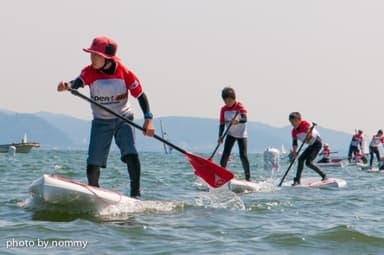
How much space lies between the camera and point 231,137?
13367 millimetres

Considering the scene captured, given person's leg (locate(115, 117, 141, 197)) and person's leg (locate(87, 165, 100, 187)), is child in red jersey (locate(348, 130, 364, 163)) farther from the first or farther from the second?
person's leg (locate(87, 165, 100, 187))

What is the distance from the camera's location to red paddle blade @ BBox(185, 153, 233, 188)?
30.5ft

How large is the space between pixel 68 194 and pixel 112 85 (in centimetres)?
143

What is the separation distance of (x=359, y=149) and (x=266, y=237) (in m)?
27.7

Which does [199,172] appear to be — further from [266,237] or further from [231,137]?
[231,137]

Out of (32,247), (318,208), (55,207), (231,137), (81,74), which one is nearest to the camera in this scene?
(32,247)

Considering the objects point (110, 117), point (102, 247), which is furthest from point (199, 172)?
point (102, 247)

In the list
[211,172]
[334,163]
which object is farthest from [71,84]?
[334,163]

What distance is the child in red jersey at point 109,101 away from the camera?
325 inches

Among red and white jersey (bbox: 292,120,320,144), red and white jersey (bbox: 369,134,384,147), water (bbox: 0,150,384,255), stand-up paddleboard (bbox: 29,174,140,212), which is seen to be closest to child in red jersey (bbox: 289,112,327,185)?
red and white jersey (bbox: 292,120,320,144)

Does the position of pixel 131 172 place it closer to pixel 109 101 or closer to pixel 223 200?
pixel 109 101

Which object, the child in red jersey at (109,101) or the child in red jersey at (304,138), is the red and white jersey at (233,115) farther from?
the child in red jersey at (109,101)

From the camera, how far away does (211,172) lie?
30.6 ft

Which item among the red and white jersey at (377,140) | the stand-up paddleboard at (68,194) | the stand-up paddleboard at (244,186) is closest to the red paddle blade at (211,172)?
the stand-up paddleboard at (68,194)
